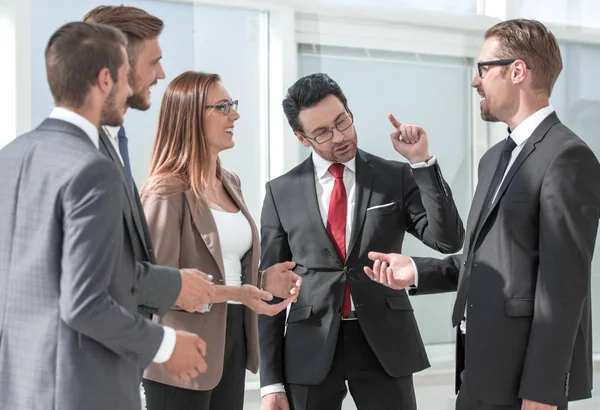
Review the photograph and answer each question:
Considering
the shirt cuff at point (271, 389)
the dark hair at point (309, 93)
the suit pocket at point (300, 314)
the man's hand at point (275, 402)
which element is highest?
Answer: the dark hair at point (309, 93)

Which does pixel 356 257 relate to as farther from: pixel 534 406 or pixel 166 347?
pixel 166 347

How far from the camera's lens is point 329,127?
121 inches

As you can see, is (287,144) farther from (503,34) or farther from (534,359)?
(534,359)

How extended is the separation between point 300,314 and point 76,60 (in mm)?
1399

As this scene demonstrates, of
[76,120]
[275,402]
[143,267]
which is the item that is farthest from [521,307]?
[76,120]

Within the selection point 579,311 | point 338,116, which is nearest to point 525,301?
point 579,311

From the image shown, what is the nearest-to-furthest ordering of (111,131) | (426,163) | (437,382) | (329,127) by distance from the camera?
(111,131) < (426,163) < (329,127) < (437,382)

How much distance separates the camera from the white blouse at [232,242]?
2.84 metres

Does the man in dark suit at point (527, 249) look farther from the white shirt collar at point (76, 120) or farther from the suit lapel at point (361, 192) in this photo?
the white shirt collar at point (76, 120)

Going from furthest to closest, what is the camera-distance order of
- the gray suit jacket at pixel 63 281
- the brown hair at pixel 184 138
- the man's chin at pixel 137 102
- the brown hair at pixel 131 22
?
the brown hair at pixel 184 138, the brown hair at pixel 131 22, the man's chin at pixel 137 102, the gray suit jacket at pixel 63 281

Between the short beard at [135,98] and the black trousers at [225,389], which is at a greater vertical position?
the short beard at [135,98]

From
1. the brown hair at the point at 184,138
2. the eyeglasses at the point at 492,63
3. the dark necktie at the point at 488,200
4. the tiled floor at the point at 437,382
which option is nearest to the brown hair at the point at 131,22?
the brown hair at the point at 184,138

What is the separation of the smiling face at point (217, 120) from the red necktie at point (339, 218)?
17.2 inches

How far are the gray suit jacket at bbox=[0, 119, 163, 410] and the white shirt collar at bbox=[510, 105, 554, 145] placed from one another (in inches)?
51.5
